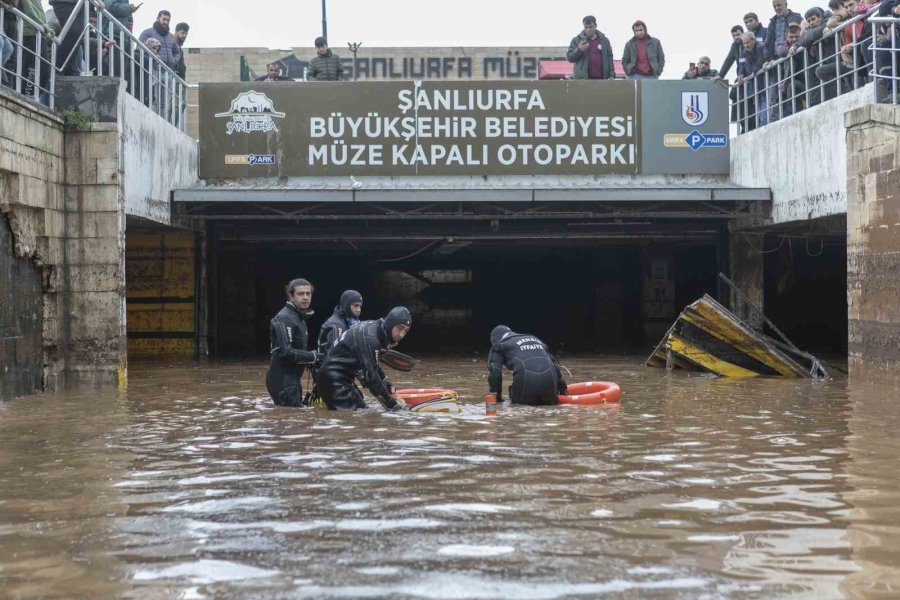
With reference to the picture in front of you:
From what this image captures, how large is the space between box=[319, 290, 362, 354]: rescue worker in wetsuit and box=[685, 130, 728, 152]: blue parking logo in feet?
32.4

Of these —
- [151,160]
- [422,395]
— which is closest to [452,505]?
[422,395]

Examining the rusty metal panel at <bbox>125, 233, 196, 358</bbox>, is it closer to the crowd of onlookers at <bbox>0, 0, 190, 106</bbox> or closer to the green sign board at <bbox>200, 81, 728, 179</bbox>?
the green sign board at <bbox>200, 81, 728, 179</bbox>

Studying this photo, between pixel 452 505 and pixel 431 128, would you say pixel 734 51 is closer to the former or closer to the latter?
pixel 431 128

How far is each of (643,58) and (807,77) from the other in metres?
3.85

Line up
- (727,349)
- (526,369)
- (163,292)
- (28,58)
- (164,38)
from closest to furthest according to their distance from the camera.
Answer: (526,369)
(28,58)
(727,349)
(164,38)
(163,292)

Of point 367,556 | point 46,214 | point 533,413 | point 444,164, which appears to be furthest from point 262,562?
point 444,164

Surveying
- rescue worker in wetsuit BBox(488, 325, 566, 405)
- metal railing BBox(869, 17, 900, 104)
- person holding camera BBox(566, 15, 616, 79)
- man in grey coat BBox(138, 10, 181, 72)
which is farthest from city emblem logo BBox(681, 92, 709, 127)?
rescue worker in wetsuit BBox(488, 325, 566, 405)

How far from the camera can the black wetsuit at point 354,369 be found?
10.9 m

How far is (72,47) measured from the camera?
15.0 metres

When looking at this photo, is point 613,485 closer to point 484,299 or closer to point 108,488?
point 108,488

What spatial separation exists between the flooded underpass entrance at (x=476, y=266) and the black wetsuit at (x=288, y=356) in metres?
8.44

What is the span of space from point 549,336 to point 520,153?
11.6 metres

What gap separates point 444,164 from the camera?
66.2 ft

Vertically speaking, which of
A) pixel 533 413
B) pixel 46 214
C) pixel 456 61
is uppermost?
pixel 456 61
